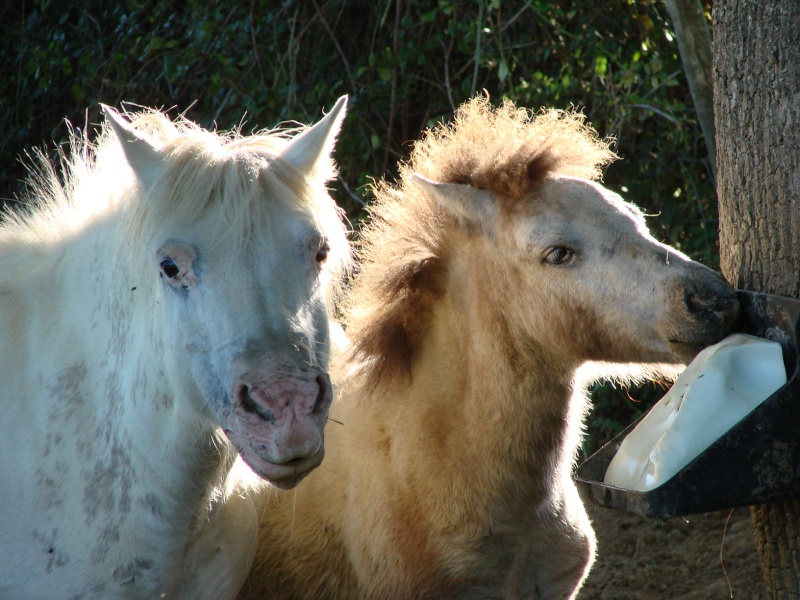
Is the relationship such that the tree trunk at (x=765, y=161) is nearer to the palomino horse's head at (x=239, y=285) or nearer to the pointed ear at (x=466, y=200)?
the pointed ear at (x=466, y=200)

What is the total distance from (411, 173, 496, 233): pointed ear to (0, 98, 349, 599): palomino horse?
40 cm

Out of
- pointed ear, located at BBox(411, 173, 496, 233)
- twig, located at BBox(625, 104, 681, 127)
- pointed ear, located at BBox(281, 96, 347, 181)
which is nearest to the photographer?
pointed ear, located at BBox(281, 96, 347, 181)

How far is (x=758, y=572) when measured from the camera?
4.11m

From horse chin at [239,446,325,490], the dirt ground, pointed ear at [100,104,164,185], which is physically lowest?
the dirt ground

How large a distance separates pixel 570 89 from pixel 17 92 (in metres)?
3.66

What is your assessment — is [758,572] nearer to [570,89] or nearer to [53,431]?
[570,89]

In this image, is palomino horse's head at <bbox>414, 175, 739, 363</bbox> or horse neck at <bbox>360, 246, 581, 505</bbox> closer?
palomino horse's head at <bbox>414, 175, 739, 363</bbox>

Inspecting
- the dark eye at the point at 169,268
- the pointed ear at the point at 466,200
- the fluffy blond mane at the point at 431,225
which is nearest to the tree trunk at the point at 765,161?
the fluffy blond mane at the point at 431,225

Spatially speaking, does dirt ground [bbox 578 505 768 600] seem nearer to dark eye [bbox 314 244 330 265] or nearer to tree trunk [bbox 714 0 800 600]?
tree trunk [bbox 714 0 800 600]

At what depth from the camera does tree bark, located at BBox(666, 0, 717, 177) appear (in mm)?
3686

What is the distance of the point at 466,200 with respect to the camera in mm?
2824

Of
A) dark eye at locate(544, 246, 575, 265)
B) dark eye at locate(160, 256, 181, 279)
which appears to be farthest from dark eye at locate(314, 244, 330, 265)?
dark eye at locate(544, 246, 575, 265)

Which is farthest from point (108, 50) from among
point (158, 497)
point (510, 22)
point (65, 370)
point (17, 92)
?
point (158, 497)

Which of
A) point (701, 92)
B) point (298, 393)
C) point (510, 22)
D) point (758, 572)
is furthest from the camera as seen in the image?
point (510, 22)
